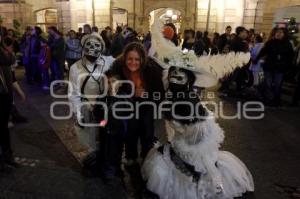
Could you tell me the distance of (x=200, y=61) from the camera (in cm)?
391

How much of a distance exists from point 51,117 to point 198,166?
461 cm

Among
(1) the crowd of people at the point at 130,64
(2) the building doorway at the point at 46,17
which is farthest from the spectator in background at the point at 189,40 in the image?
(2) the building doorway at the point at 46,17

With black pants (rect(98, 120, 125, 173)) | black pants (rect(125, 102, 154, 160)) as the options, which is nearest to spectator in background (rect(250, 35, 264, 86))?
black pants (rect(125, 102, 154, 160))

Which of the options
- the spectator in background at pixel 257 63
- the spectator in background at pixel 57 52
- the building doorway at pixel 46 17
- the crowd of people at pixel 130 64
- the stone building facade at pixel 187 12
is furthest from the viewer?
the building doorway at pixel 46 17

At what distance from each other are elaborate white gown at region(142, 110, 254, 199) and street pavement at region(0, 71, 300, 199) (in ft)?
1.12

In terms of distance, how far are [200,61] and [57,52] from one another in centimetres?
756

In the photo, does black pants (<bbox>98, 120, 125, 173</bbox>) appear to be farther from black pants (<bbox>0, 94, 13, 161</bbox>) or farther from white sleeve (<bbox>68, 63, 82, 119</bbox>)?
black pants (<bbox>0, 94, 13, 161</bbox>)

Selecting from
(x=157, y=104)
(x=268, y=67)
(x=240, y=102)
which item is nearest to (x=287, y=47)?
(x=268, y=67)

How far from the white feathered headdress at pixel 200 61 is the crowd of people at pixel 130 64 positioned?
19 cm

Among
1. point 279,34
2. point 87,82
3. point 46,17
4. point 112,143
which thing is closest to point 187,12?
point 46,17

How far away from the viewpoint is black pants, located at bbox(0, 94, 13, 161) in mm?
4332

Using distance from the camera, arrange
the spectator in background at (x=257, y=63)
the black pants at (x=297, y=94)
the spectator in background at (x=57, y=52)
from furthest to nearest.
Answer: the spectator in background at (x=57, y=52) → the spectator in background at (x=257, y=63) → the black pants at (x=297, y=94)

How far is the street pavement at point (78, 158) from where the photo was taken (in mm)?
4145

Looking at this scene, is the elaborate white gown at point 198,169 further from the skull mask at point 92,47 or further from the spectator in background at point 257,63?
the spectator in background at point 257,63
